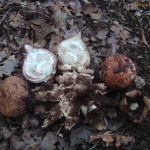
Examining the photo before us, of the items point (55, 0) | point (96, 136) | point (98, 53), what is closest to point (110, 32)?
point (98, 53)

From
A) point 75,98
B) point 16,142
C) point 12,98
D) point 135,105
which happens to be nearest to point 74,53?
point 75,98

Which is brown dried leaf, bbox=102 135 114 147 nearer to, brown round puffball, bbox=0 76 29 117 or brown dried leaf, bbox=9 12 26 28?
brown round puffball, bbox=0 76 29 117

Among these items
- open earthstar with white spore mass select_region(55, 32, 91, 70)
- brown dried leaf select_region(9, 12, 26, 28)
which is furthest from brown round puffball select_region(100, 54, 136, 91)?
brown dried leaf select_region(9, 12, 26, 28)

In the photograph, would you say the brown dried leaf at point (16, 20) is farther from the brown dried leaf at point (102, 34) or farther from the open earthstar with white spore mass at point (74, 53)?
the brown dried leaf at point (102, 34)

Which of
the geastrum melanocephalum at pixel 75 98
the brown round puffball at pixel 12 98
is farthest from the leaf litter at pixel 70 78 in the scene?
the brown round puffball at pixel 12 98

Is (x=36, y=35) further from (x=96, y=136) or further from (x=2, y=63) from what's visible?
(x=96, y=136)

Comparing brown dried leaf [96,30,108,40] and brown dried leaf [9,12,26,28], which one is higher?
brown dried leaf [9,12,26,28]
